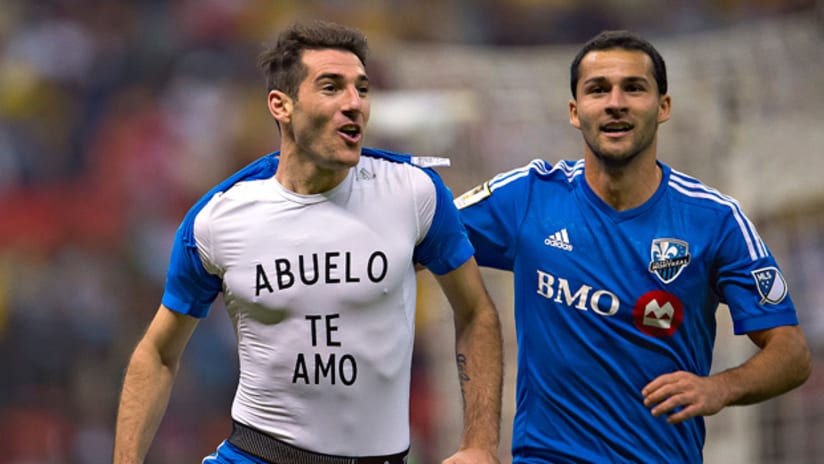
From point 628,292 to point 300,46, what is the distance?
56.2 inches

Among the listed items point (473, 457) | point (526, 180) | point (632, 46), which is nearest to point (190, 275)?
point (473, 457)

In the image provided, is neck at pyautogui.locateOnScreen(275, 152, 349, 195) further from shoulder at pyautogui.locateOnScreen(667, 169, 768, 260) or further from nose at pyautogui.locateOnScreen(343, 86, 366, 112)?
shoulder at pyautogui.locateOnScreen(667, 169, 768, 260)

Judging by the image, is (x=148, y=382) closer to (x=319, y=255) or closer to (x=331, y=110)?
(x=319, y=255)

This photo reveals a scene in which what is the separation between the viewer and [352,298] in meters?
4.20

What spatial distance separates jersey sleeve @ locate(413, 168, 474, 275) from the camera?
171 inches

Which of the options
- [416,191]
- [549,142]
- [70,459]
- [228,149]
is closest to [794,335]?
[416,191]

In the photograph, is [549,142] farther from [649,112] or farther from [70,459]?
[70,459]

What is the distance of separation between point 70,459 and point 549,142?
493 centimetres

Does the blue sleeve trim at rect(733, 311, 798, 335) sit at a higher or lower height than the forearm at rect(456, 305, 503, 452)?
higher

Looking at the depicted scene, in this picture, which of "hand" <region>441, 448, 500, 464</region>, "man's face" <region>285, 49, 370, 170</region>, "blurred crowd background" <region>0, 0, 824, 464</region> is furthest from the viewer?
"blurred crowd background" <region>0, 0, 824, 464</region>

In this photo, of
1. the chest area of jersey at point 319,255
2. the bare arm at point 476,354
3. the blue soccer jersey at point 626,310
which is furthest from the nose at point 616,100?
the chest area of jersey at point 319,255

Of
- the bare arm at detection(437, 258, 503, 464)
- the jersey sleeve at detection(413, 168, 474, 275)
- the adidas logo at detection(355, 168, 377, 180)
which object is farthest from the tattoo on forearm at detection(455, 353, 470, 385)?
the adidas logo at detection(355, 168, 377, 180)

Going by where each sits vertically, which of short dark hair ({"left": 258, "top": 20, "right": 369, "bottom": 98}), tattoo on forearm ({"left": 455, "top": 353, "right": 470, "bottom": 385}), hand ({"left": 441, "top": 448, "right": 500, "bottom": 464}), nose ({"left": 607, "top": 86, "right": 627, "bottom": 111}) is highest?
short dark hair ({"left": 258, "top": 20, "right": 369, "bottom": 98})

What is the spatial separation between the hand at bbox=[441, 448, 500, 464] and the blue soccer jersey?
1.67 feet
